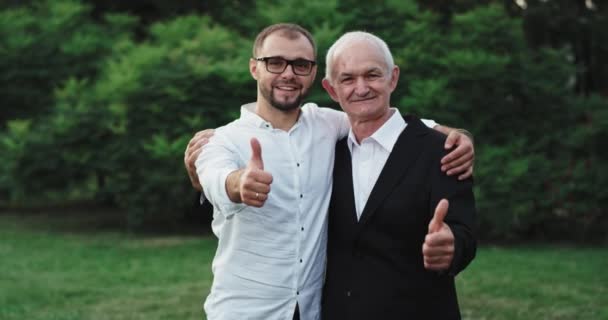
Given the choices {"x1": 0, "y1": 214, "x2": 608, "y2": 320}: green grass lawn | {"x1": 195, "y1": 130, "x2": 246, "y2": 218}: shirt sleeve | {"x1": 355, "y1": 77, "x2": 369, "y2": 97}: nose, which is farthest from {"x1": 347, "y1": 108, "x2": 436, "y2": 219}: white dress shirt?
{"x1": 0, "y1": 214, "x2": 608, "y2": 320}: green grass lawn

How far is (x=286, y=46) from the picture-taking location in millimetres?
3430

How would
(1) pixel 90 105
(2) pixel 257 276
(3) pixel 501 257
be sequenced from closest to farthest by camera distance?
1. (2) pixel 257 276
2. (3) pixel 501 257
3. (1) pixel 90 105

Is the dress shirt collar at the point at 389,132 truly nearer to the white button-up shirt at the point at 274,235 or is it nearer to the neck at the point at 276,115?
the white button-up shirt at the point at 274,235

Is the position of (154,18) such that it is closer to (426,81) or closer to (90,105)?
(90,105)

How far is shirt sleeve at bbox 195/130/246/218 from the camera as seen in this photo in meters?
2.84

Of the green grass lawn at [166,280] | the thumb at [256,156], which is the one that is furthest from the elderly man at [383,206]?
the green grass lawn at [166,280]

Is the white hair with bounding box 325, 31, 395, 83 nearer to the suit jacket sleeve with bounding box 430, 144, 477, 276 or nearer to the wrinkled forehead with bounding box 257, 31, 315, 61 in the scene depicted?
the wrinkled forehead with bounding box 257, 31, 315, 61

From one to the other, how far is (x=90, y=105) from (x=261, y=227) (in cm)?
982

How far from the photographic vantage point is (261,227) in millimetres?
3260

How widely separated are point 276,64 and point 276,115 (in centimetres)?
24

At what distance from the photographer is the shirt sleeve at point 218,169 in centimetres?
284

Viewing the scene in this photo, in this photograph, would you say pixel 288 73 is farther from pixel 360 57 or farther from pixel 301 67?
pixel 360 57

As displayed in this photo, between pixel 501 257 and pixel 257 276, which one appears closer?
pixel 257 276

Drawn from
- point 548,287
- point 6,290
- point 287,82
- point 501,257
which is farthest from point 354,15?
point 287,82
